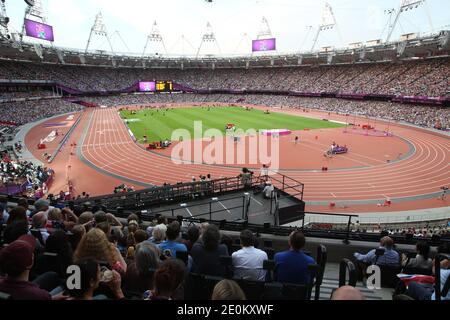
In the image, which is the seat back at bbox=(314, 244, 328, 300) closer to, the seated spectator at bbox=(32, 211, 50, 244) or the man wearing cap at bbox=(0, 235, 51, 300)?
the man wearing cap at bbox=(0, 235, 51, 300)

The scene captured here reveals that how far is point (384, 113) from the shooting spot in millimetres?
58875

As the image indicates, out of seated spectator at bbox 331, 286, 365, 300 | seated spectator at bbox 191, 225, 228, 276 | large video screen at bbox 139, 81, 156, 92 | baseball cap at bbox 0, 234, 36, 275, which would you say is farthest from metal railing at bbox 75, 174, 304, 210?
large video screen at bbox 139, 81, 156, 92

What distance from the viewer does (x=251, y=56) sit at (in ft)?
346

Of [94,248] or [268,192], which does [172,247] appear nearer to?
[94,248]

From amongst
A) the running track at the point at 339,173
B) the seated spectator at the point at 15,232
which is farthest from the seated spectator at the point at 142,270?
the running track at the point at 339,173

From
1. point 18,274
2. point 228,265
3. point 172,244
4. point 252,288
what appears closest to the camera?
point 18,274

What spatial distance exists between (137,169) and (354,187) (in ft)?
63.2

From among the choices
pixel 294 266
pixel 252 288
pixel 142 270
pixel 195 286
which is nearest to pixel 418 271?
pixel 294 266

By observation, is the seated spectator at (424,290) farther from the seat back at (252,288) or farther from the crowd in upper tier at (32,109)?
the crowd in upper tier at (32,109)

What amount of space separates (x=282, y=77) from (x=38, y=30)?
68.4m

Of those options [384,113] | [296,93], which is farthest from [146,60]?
[384,113]

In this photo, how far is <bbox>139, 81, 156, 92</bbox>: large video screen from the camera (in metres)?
100

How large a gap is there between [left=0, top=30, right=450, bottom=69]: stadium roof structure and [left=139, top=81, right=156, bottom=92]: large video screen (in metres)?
10.1
